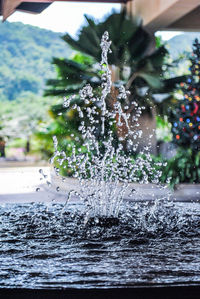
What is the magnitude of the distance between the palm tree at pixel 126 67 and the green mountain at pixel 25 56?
365 inches

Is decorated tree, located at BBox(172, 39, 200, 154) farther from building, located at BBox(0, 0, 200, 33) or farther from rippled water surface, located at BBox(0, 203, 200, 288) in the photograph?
rippled water surface, located at BBox(0, 203, 200, 288)

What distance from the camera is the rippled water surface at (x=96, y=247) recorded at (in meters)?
1.23

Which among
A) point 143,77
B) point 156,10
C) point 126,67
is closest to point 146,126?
point 143,77

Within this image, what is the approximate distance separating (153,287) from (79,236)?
32.9 inches

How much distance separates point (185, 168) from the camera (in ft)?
21.9

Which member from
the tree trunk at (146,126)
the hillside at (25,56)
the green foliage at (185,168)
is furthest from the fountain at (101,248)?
the hillside at (25,56)

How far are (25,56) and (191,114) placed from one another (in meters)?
12.1

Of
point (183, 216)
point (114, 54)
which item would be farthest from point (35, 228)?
point (114, 54)

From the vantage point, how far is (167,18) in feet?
24.4

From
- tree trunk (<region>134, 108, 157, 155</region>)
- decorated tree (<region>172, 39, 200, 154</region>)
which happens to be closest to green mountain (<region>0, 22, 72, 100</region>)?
tree trunk (<region>134, 108, 157, 155</region>)

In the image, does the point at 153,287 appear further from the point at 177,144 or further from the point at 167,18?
the point at 167,18

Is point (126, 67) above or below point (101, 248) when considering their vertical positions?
above

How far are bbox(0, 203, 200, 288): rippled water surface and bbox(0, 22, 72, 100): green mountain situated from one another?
15.5m

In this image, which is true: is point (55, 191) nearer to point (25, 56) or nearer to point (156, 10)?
point (156, 10)
